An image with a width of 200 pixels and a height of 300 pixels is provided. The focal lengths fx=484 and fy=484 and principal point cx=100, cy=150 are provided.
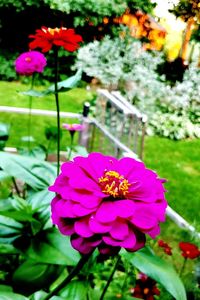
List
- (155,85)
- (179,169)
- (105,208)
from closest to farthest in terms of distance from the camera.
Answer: (105,208) → (179,169) → (155,85)

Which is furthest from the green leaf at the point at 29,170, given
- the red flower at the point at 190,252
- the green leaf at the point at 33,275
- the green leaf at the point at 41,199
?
the red flower at the point at 190,252

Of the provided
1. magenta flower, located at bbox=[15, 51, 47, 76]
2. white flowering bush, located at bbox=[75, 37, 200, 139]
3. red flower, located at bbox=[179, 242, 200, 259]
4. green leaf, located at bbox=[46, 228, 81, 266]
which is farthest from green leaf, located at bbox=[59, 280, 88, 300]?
magenta flower, located at bbox=[15, 51, 47, 76]

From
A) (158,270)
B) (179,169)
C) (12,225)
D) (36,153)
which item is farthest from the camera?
(36,153)

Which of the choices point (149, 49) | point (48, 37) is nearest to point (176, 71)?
point (149, 49)

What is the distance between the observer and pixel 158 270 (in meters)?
0.62

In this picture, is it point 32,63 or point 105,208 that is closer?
point 105,208

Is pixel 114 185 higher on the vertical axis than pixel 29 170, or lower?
higher

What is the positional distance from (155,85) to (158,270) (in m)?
0.51

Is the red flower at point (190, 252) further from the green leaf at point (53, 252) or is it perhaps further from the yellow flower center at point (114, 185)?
the yellow flower center at point (114, 185)

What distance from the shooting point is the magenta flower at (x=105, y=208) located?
0.32 metres

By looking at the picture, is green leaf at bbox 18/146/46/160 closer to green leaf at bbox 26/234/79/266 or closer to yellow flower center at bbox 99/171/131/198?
green leaf at bbox 26/234/79/266

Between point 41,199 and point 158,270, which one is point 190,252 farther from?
point 41,199

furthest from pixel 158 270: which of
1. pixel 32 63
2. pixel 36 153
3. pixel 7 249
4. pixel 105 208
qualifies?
pixel 36 153

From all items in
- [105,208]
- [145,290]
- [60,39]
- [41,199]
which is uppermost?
[60,39]
